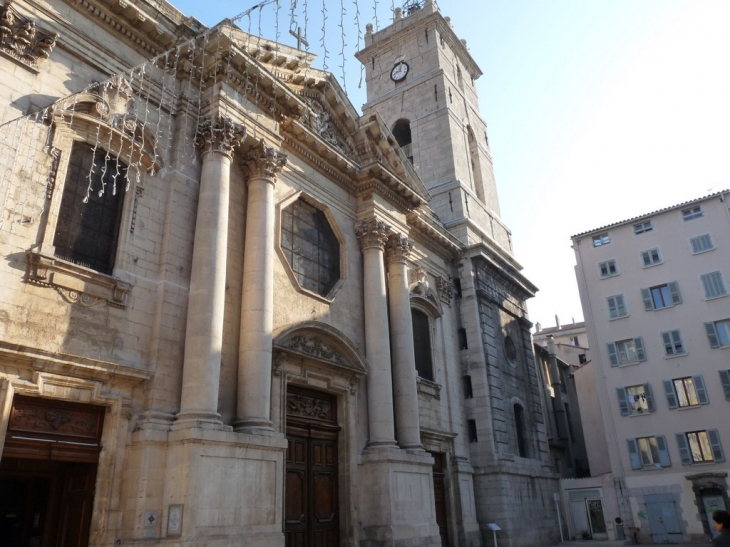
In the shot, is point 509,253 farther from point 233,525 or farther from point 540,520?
point 233,525

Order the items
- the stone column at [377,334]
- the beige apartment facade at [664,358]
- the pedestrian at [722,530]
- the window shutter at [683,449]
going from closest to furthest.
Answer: the pedestrian at [722,530], the stone column at [377,334], the beige apartment facade at [664,358], the window shutter at [683,449]

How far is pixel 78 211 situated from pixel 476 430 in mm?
14838

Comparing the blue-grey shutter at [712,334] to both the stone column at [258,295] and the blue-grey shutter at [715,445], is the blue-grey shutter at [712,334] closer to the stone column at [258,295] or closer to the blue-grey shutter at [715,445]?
the blue-grey shutter at [715,445]

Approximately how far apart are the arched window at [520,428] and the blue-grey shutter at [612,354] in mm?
7109

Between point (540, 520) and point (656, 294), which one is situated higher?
point (656, 294)

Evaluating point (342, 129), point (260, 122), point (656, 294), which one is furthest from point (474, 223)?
point (260, 122)

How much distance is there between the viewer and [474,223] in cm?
2488

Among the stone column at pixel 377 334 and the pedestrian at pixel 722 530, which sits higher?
the stone column at pixel 377 334

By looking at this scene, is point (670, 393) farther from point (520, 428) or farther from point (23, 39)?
point (23, 39)

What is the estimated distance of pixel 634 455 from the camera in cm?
2623

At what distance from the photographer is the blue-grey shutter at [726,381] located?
25062 millimetres

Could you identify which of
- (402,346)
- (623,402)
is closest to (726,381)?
(623,402)

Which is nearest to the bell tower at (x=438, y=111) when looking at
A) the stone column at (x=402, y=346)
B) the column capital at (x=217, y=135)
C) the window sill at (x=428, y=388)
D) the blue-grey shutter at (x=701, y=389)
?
the stone column at (x=402, y=346)

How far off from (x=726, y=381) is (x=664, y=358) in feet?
8.26
